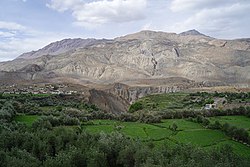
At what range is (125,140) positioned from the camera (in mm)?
26172

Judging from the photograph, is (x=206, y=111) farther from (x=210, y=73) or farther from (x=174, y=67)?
(x=174, y=67)

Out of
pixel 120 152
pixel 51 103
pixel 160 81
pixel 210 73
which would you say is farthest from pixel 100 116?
pixel 210 73

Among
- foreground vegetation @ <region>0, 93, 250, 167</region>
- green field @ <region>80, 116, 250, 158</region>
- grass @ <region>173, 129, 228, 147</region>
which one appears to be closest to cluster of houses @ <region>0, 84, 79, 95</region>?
foreground vegetation @ <region>0, 93, 250, 167</region>

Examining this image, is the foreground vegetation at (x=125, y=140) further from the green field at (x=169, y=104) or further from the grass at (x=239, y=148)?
the green field at (x=169, y=104)

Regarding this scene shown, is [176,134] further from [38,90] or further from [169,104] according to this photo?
[38,90]

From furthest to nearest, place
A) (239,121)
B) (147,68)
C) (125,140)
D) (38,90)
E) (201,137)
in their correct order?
(147,68)
(38,90)
(239,121)
(201,137)
(125,140)

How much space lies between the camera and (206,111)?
53000 millimetres

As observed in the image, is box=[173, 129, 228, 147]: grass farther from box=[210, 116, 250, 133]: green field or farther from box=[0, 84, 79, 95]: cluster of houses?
box=[0, 84, 79, 95]: cluster of houses

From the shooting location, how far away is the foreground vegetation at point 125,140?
20812 mm

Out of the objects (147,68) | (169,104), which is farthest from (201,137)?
(147,68)

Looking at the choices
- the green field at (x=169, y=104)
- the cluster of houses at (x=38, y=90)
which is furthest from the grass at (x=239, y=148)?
the cluster of houses at (x=38, y=90)

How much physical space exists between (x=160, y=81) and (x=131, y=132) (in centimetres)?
11135

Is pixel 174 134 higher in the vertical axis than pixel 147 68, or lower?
lower

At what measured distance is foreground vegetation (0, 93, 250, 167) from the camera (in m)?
20.8
